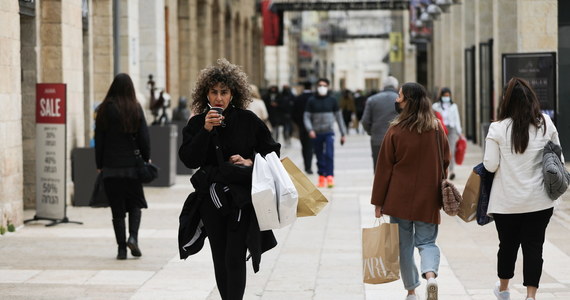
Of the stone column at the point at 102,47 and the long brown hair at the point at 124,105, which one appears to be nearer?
the long brown hair at the point at 124,105

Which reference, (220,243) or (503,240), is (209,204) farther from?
(503,240)

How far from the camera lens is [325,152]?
1928cm

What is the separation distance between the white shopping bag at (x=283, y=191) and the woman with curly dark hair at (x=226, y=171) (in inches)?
5.7

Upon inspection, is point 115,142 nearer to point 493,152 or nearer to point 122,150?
point 122,150

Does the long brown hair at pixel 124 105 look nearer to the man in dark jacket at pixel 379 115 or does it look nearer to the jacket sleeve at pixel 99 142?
the jacket sleeve at pixel 99 142

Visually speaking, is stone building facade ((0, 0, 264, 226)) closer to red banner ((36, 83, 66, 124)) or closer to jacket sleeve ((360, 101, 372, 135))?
red banner ((36, 83, 66, 124))

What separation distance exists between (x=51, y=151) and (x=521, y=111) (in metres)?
7.32

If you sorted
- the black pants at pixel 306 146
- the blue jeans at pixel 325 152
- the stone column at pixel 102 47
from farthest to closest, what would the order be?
the black pants at pixel 306 146 < the stone column at pixel 102 47 < the blue jeans at pixel 325 152

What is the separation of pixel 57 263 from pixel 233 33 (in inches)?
1282

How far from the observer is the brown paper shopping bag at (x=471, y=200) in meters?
8.32

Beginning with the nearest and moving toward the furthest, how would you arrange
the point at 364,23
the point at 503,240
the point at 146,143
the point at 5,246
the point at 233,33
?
the point at 503,240 → the point at 146,143 → the point at 5,246 → the point at 233,33 → the point at 364,23

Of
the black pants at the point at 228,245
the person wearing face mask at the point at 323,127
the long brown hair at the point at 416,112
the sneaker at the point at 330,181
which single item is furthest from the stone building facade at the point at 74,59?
the black pants at the point at 228,245

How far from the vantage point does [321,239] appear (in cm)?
1268

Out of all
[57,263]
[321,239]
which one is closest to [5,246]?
[57,263]
